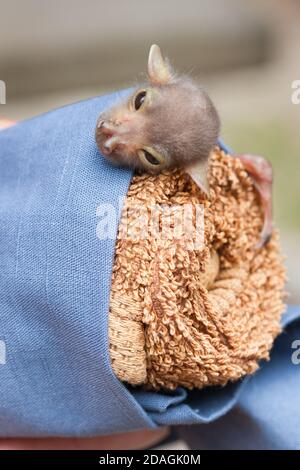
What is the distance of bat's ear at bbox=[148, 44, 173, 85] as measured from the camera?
2.66 ft

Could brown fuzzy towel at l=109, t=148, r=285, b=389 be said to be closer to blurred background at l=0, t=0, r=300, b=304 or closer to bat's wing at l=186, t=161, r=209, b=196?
bat's wing at l=186, t=161, r=209, b=196

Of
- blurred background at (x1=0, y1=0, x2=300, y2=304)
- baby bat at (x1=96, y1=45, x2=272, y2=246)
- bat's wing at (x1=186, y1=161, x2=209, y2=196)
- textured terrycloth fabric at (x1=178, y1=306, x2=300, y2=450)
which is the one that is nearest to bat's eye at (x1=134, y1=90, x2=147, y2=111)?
baby bat at (x1=96, y1=45, x2=272, y2=246)

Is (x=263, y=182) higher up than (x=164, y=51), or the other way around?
(x=164, y=51)

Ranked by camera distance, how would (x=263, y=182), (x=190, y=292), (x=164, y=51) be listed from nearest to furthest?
(x=190, y=292)
(x=263, y=182)
(x=164, y=51)

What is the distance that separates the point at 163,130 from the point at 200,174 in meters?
0.07

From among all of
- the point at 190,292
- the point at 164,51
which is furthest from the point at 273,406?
the point at 164,51

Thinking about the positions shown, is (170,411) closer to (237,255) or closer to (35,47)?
(237,255)

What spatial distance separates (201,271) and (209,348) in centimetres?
9

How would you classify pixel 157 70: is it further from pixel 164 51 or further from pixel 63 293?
pixel 164 51

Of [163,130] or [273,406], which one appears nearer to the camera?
→ [163,130]

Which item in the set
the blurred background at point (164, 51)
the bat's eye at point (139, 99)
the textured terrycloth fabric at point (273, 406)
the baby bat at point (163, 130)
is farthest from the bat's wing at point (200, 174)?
the blurred background at point (164, 51)

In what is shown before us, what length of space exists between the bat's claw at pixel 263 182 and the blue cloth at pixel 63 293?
175mm

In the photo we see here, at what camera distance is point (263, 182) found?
834 millimetres
